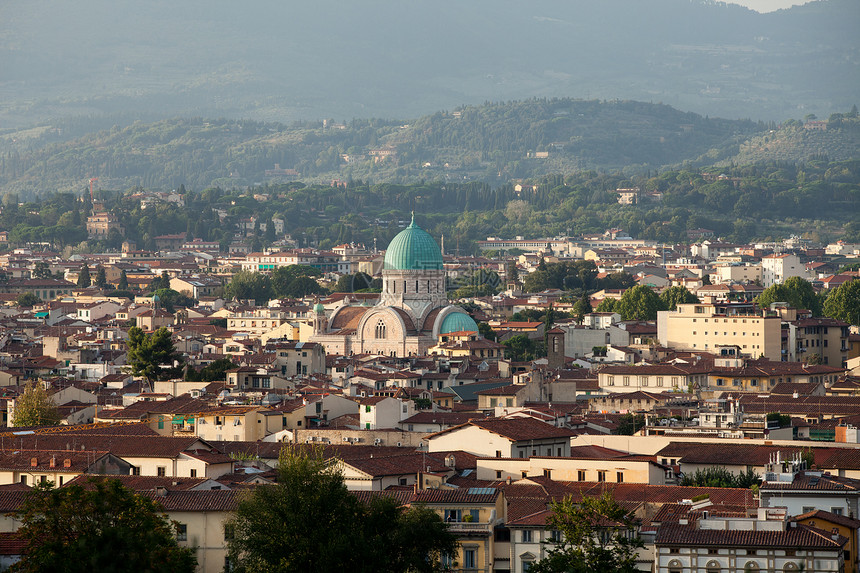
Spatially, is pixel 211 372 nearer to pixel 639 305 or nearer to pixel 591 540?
pixel 591 540

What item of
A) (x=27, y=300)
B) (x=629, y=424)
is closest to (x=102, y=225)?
(x=27, y=300)

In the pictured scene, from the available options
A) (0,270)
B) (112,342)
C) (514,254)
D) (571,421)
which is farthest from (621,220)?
(571,421)

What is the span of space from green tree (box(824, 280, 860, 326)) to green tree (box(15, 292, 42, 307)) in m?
46.5

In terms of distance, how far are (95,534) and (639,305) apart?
64458mm

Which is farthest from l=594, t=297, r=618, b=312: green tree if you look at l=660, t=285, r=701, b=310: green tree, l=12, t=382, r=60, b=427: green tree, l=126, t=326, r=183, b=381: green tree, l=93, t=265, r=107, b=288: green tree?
l=12, t=382, r=60, b=427: green tree

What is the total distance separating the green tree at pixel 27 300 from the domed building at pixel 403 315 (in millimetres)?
33839

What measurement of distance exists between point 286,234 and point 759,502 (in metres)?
172

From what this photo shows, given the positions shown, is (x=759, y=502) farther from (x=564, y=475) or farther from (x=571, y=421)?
(x=571, y=421)

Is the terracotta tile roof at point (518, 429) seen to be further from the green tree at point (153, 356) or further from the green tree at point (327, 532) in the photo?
the green tree at point (153, 356)

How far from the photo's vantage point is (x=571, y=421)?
42.8m

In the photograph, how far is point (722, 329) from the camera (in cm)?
7106

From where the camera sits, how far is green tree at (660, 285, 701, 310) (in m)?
84.8

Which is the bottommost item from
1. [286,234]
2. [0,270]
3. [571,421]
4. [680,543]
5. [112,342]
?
[680,543]

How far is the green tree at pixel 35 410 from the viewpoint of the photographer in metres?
45.7
